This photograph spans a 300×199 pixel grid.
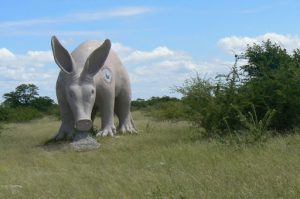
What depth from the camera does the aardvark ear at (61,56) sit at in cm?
1514

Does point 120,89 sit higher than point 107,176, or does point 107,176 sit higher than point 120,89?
point 120,89

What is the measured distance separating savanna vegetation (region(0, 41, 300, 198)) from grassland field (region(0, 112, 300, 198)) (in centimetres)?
1

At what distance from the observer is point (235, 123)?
46.3ft

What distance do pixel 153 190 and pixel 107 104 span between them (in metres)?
9.93

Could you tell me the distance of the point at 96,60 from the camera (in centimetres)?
1543

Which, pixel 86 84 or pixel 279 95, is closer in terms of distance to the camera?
pixel 279 95

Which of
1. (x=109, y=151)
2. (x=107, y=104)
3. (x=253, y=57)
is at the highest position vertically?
(x=253, y=57)

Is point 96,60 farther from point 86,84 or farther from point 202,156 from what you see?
point 202,156

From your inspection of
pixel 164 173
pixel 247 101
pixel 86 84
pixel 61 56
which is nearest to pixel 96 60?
pixel 86 84

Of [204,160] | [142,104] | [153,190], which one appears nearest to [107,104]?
[204,160]

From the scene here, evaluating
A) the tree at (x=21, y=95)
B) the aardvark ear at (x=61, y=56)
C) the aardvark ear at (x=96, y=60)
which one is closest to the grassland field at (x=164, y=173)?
the aardvark ear at (x=96, y=60)

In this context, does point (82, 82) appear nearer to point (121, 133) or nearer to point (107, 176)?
point (121, 133)

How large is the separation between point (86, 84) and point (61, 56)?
1.08 m

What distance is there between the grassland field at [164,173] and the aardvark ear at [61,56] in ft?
10.6
